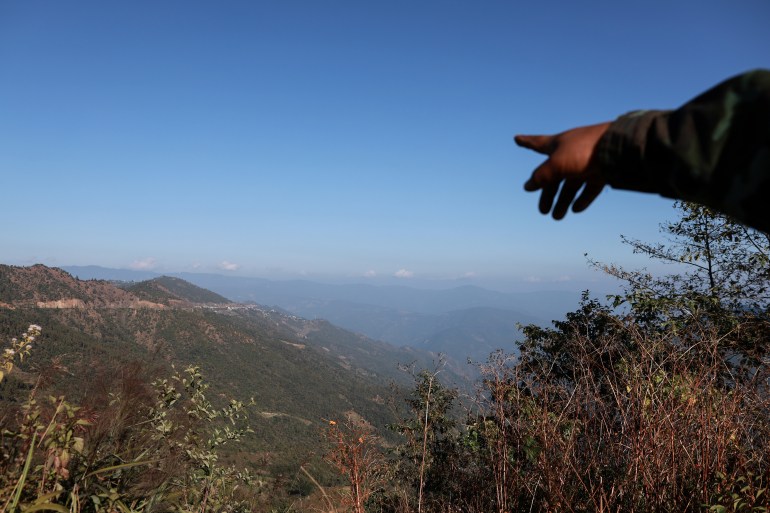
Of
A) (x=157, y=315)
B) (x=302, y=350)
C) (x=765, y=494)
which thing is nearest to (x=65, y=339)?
(x=157, y=315)

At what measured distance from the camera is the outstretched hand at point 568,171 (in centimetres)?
119

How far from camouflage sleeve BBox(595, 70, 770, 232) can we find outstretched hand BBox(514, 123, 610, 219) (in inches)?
4.6

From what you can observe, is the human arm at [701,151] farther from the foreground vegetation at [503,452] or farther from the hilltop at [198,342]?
the hilltop at [198,342]

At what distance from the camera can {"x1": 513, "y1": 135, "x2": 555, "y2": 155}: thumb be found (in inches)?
52.2

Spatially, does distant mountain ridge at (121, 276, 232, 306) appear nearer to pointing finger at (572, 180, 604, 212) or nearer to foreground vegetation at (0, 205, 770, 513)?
foreground vegetation at (0, 205, 770, 513)

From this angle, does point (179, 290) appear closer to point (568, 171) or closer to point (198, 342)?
point (198, 342)

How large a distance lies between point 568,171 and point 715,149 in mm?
364

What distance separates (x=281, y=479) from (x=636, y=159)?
376 centimetres

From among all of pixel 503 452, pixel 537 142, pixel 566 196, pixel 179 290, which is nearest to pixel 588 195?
pixel 566 196

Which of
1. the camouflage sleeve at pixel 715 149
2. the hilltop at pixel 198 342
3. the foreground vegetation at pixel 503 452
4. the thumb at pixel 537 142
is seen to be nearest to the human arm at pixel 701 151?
the camouflage sleeve at pixel 715 149

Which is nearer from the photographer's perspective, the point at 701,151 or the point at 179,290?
the point at 701,151

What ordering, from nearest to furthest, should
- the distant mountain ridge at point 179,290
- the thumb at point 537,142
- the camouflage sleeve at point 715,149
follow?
the camouflage sleeve at point 715,149
the thumb at point 537,142
the distant mountain ridge at point 179,290

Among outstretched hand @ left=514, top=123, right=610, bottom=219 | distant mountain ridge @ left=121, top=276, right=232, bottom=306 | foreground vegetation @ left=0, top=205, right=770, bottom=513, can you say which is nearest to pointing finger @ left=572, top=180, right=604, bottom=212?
outstretched hand @ left=514, top=123, right=610, bottom=219

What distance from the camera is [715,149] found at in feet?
2.95
